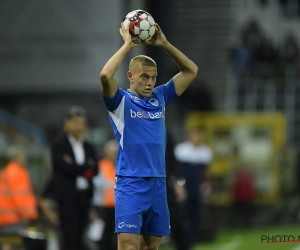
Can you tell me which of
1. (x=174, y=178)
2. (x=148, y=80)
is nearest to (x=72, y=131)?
(x=174, y=178)

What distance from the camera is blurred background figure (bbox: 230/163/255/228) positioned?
1909cm

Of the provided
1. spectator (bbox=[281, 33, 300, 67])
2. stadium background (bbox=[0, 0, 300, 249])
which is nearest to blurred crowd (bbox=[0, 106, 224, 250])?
stadium background (bbox=[0, 0, 300, 249])

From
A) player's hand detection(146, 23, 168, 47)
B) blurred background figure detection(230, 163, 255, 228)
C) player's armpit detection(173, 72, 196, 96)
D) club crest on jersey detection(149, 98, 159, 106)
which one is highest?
player's hand detection(146, 23, 168, 47)

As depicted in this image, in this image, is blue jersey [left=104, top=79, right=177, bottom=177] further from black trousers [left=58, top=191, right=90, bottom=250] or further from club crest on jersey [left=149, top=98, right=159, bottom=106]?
black trousers [left=58, top=191, right=90, bottom=250]

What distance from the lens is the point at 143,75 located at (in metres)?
7.07

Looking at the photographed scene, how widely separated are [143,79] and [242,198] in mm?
12419

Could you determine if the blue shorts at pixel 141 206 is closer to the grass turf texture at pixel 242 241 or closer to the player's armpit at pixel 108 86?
the player's armpit at pixel 108 86

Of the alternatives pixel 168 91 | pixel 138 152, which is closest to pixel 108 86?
pixel 138 152

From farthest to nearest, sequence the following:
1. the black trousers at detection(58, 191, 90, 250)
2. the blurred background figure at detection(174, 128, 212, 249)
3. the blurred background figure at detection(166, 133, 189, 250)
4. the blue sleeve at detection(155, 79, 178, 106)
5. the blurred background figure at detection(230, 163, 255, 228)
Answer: the blurred background figure at detection(230, 163, 255, 228) < the blurred background figure at detection(174, 128, 212, 249) < the blurred background figure at detection(166, 133, 189, 250) < the black trousers at detection(58, 191, 90, 250) < the blue sleeve at detection(155, 79, 178, 106)

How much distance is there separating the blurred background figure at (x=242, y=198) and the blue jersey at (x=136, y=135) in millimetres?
12168

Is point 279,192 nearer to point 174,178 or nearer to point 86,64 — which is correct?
point 86,64

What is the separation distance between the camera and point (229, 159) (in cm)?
2034

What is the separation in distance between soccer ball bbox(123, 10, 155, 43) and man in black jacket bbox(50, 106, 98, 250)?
340cm

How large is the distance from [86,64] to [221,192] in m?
5.89
